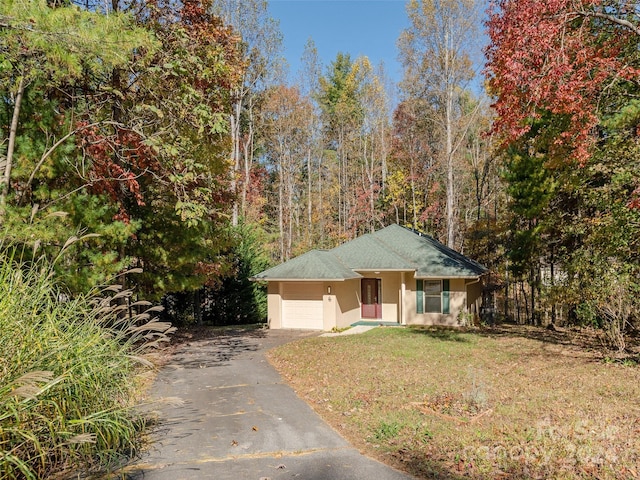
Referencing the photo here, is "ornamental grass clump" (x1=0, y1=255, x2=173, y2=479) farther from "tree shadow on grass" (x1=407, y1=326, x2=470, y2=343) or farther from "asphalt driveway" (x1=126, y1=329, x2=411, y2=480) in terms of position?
"tree shadow on grass" (x1=407, y1=326, x2=470, y2=343)

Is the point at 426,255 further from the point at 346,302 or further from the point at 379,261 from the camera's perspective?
the point at 346,302

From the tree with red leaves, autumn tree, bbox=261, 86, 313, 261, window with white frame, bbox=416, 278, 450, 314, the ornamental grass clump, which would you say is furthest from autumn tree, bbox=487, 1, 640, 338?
autumn tree, bbox=261, 86, 313, 261

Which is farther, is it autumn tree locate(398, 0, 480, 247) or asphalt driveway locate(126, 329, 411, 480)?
autumn tree locate(398, 0, 480, 247)

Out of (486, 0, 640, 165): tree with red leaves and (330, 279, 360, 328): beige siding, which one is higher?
(486, 0, 640, 165): tree with red leaves

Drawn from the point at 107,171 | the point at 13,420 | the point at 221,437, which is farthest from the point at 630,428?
the point at 107,171

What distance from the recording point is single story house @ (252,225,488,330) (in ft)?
58.1

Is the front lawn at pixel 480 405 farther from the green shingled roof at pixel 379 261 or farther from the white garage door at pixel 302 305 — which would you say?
the green shingled roof at pixel 379 261

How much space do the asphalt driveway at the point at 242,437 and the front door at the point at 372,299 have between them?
10584 millimetres

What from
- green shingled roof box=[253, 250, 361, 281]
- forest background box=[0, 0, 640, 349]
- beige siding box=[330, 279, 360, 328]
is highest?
forest background box=[0, 0, 640, 349]

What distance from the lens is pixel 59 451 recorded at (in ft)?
13.3

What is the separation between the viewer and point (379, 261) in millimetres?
18938

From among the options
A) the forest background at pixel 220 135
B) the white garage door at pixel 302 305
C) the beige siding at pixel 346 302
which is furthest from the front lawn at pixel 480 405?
the white garage door at pixel 302 305

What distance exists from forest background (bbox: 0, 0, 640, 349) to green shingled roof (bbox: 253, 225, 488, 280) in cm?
305

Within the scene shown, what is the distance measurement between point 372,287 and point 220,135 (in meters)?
10.6
